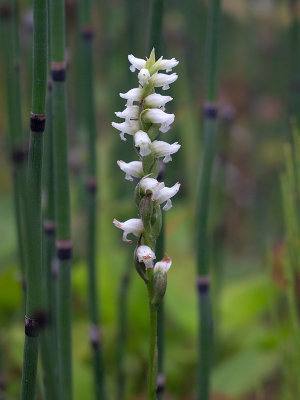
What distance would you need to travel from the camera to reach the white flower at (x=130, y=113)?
539 mm

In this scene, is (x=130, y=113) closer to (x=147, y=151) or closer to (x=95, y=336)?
(x=147, y=151)

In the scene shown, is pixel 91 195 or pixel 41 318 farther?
pixel 91 195

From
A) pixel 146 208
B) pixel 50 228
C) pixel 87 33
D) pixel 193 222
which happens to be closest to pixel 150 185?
pixel 146 208

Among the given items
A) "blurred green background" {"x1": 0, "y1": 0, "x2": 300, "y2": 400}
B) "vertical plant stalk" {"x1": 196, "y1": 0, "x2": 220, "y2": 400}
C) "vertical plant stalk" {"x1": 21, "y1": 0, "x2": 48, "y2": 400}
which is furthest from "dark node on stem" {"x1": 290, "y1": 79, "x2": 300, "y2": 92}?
"vertical plant stalk" {"x1": 21, "y1": 0, "x2": 48, "y2": 400}

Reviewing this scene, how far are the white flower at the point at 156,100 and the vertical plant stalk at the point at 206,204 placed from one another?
0.33 m

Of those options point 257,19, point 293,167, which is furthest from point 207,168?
point 257,19

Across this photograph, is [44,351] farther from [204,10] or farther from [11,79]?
[204,10]

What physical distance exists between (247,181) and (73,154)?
726 millimetres

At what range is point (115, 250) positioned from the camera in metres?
1.66

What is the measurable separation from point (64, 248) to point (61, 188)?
9cm

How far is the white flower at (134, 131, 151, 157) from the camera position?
0.53 metres

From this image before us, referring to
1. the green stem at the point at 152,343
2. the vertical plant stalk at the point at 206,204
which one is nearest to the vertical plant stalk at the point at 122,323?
the vertical plant stalk at the point at 206,204

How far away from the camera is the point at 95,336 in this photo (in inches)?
41.0

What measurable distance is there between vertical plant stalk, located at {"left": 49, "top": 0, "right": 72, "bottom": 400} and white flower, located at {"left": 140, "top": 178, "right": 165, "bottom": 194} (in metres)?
0.23
